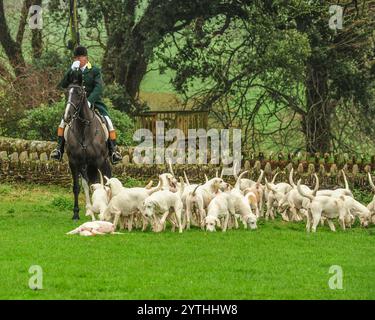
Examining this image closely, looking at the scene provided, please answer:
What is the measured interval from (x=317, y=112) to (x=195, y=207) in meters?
11.2

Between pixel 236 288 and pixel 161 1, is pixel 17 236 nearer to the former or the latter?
pixel 236 288

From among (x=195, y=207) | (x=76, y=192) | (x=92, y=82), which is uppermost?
(x=92, y=82)

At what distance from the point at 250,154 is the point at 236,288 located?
12648 mm

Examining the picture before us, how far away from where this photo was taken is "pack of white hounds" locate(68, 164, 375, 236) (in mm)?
16328

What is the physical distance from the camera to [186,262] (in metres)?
13.5

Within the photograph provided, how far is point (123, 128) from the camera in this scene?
83.1 ft

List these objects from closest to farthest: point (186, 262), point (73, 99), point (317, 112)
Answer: point (186, 262), point (73, 99), point (317, 112)

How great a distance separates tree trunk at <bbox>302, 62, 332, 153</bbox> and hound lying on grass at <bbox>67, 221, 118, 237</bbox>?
12059mm

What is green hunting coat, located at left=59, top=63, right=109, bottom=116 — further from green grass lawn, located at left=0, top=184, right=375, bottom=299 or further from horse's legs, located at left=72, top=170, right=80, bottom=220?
green grass lawn, located at left=0, top=184, right=375, bottom=299

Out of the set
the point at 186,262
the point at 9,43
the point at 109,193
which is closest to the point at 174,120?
the point at 9,43

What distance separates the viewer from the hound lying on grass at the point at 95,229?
1586cm

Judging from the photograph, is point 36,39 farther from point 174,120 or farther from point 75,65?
point 75,65

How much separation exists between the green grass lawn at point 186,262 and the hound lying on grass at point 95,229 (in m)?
0.21
